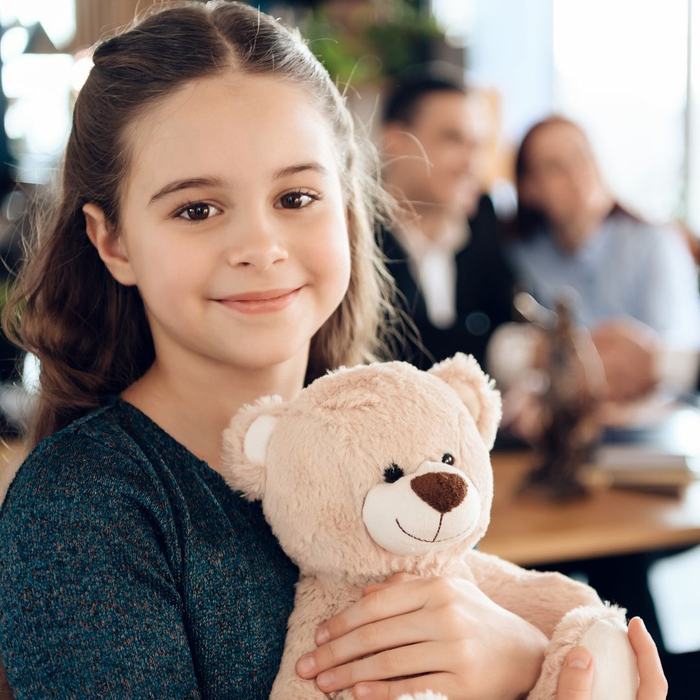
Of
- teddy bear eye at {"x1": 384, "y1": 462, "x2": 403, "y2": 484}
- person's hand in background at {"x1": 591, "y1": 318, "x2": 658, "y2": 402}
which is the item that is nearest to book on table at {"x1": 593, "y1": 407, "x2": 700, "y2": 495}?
person's hand in background at {"x1": 591, "y1": 318, "x2": 658, "y2": 402}

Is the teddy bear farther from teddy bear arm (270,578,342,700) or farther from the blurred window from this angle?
the blurred window

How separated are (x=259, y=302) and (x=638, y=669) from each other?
485 mm

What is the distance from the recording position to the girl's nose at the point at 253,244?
0.79 meters

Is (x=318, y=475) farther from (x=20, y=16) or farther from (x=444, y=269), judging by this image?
(x=20, y=16)

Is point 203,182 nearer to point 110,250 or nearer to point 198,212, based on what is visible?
point 198,212

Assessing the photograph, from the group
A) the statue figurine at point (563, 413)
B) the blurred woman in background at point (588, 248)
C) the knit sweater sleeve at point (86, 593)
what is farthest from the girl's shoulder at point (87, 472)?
the blurred woman in background at point (588, 248)

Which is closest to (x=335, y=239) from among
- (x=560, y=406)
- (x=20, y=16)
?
(x=560, y=406)

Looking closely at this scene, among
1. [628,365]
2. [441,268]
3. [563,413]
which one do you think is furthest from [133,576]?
[441,268]

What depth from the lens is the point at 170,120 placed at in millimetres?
823

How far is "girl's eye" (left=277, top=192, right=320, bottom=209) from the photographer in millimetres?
840

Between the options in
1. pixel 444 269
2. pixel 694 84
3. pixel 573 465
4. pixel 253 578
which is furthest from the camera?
pixel 694 84

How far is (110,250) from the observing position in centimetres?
93

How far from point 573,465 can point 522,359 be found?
52 centimetres

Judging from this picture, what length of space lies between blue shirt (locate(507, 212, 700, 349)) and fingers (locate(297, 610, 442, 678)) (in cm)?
232
